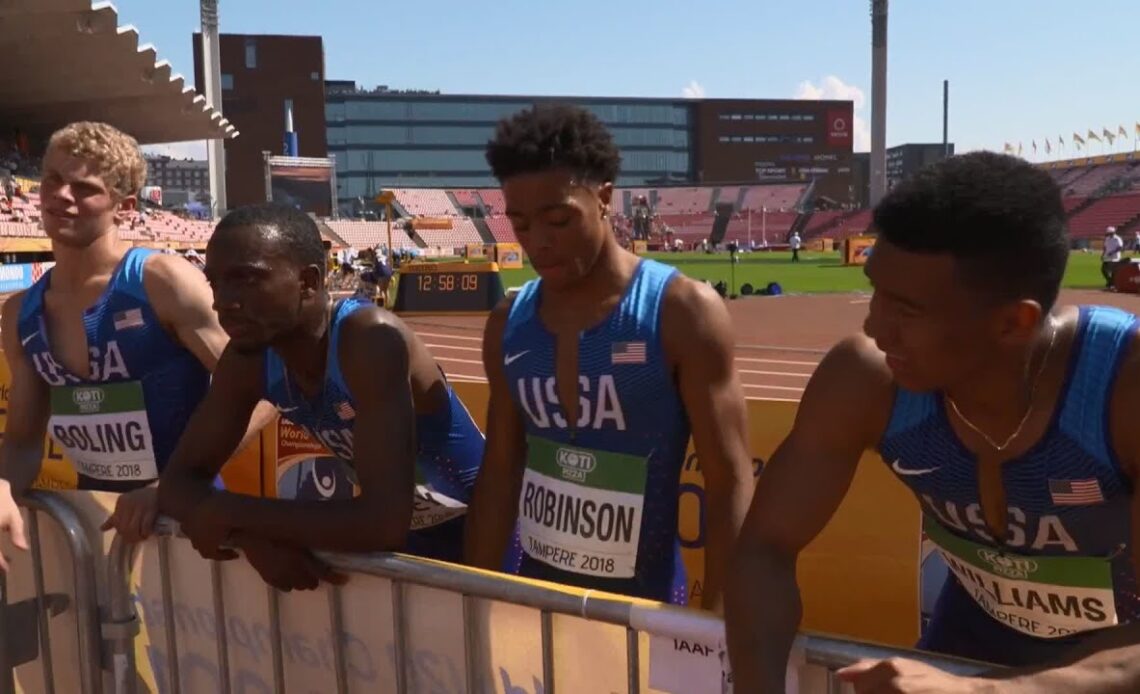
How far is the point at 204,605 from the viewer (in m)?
2.49

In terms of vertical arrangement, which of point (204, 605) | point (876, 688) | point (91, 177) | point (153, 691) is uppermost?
point (91, 177)

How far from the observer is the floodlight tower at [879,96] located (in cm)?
6462

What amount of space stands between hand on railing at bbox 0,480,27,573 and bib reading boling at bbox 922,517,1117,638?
7.50ft

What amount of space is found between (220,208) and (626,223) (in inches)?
1635

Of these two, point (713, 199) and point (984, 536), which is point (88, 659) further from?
point (713, 199)

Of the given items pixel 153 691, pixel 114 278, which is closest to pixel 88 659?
pixel 153 691

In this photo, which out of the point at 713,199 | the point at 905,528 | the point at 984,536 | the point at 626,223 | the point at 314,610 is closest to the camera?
the point at 984,536

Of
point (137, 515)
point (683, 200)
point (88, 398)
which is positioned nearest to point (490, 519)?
point (137, 515)

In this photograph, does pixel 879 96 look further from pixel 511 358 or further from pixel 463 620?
pixel 463 620

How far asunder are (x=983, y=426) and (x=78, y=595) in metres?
2.37

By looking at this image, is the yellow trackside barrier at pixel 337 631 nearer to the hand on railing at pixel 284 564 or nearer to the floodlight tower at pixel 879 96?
the hand on railing at pixel 284 564

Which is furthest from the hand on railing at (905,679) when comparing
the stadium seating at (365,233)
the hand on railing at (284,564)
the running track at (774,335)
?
the stadium seating at (365,233)

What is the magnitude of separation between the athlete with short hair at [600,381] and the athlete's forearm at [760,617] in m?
0.62

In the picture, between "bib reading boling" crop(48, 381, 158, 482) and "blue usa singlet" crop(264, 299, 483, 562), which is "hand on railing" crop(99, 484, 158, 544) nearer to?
"blue usa singlet" crop(264, 299, 483, 562)
